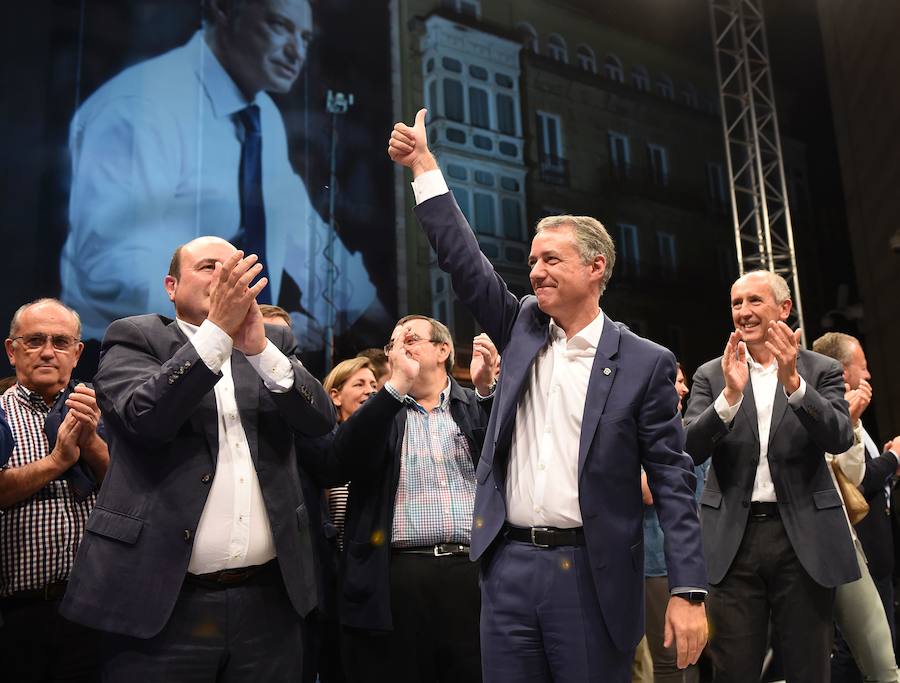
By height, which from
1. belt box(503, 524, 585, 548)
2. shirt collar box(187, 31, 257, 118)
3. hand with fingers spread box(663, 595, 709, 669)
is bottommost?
hand with fingers spread box(663, 595, 709, 669)

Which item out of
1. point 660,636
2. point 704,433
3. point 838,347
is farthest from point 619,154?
point 704,433

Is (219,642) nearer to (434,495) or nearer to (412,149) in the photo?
(434,495)

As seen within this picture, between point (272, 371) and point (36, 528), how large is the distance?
43.1 inches

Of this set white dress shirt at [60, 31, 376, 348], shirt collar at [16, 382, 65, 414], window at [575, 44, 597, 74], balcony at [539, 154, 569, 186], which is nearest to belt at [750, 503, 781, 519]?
shirt collar at [16, 382, 65, 414]

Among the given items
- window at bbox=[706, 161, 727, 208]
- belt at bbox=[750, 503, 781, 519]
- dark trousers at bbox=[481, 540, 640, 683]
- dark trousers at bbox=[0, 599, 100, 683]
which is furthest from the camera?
window at bbox=[706, 161, 727, 208]

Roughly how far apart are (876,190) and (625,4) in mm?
3483

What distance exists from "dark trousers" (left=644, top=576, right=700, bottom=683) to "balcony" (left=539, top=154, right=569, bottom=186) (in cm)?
539

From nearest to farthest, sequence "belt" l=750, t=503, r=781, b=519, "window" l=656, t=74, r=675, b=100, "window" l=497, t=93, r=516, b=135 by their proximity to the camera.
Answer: "belt" l=750, t=503, r=781, b=519
"window" l=497, t=93, r=516, b=135
"window" l=656, t=74, r=675, b=100

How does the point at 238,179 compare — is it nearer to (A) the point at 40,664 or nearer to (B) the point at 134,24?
(B) the point at 134,24

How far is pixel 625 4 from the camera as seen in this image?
9570mm

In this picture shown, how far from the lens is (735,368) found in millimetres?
2764

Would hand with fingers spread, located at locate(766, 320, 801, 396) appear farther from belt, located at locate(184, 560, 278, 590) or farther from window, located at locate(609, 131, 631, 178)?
window, located at locate(609, 131, 631, 178)

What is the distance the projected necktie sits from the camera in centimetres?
713

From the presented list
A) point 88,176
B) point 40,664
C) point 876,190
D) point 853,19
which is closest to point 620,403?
point 40,664
